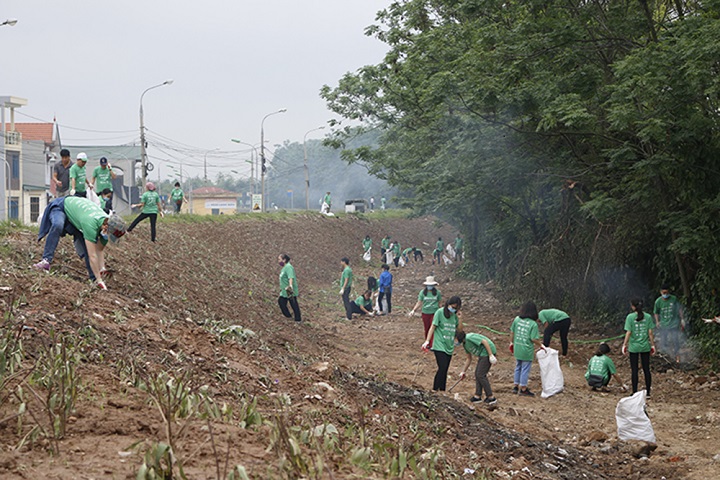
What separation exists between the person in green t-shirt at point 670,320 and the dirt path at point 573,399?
1.87ft

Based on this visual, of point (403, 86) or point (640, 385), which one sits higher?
point (403, 86)

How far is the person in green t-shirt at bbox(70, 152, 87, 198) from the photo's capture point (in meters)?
13.5

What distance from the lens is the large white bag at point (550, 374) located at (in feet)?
41.5

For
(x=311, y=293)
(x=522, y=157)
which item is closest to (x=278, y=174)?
(x=311, y=293)

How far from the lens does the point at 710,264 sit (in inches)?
556

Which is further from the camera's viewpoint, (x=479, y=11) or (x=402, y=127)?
(x=402, y=127)

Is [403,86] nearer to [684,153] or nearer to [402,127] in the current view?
[402,127]

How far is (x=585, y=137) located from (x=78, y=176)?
388 inches

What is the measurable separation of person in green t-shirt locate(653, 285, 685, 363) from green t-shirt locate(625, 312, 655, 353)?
2.15 meters

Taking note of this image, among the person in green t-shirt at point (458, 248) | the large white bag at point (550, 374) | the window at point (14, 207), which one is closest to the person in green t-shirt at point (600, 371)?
the large white bag at point (550, 374)

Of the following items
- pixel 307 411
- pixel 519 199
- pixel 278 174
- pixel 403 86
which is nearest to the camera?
pixel 307 411

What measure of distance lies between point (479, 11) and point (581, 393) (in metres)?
8.60

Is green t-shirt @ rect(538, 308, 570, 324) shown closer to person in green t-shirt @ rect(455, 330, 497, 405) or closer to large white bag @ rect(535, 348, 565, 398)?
large white bag @ rect(535, 348, 565, 398)

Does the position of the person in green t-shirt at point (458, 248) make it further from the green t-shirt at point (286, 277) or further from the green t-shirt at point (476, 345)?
the green t-shirt at point (476, 345)
